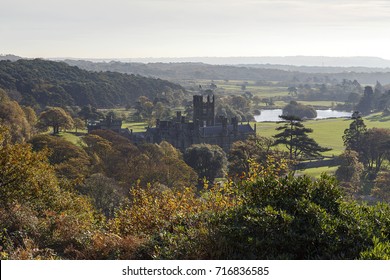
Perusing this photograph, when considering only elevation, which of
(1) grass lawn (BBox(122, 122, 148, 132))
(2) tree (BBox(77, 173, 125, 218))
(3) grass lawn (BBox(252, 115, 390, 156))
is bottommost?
(1) grass lawn (BBox(122, 122, 148, 132))

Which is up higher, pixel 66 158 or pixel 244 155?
pixel 66 158

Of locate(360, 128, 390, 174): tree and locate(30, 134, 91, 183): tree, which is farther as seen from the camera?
locate(360, 128, 390, 174): tree

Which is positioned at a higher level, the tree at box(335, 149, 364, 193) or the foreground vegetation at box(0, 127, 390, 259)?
the foreground vegetation at box(0, 127, 390, 259)

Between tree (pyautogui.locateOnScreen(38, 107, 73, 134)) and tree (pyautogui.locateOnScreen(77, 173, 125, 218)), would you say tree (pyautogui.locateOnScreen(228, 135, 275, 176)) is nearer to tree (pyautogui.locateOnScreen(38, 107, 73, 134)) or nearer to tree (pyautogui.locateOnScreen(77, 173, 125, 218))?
tree (pyautogui.locateOnScreen(77, 173, 125, 218))

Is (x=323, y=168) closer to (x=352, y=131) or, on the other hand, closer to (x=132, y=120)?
(x=352, y=131)

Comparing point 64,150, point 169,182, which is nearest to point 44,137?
point 64,150

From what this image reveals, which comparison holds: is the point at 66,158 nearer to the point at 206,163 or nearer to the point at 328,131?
the point at 206,163

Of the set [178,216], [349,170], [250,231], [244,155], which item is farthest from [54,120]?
[250,231]

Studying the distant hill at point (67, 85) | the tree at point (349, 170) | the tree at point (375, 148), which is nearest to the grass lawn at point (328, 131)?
the tree at point (375, 148)

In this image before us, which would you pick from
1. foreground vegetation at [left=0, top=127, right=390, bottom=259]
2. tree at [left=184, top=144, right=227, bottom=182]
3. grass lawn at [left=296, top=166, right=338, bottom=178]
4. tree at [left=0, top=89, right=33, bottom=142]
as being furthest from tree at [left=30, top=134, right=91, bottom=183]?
grass lawn at [left=296, top=166, right=338, bottom=178]
